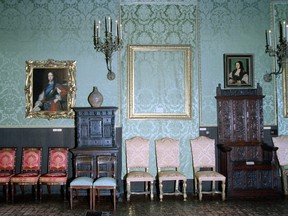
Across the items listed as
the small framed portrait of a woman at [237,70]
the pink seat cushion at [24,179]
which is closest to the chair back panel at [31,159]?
the pink seat cushion at [24,179]

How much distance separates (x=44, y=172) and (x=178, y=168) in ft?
9.18

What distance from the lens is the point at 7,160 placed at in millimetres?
6734

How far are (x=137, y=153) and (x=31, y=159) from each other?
2.13 metres

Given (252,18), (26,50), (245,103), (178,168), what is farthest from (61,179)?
(252,18)

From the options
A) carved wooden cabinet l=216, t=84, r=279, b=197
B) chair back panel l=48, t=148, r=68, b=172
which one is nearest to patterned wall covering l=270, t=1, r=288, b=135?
carved wooden cabinet l=216, t=84, r=279, b=197

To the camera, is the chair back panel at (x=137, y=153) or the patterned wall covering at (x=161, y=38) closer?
the chair back panel at (x=137, y=153)

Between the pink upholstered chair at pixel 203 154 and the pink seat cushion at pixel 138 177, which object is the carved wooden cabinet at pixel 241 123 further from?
the pink seat cushion at pixel 138 177

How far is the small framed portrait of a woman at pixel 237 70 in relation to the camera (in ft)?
24.0

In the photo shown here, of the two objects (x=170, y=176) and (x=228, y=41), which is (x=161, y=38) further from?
(x=170, y=176)

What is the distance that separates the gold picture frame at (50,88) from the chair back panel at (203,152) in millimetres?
2675

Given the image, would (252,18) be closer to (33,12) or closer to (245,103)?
(245,103)

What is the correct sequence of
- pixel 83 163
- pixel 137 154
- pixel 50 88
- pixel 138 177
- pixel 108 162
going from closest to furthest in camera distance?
1. pixel 138 177
2. pixel 108 162
3. pixel 83 163
4. pixel 137 154
5. pixel 50 88

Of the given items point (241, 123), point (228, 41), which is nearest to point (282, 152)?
point (241, 123)

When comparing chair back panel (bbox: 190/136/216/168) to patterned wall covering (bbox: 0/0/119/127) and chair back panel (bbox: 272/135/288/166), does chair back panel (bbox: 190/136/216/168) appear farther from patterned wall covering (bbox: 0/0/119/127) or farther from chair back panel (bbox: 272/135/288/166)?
patterned wall covering (bbox: 0/0/119/127)
